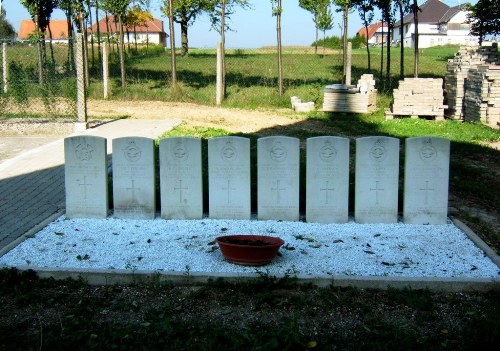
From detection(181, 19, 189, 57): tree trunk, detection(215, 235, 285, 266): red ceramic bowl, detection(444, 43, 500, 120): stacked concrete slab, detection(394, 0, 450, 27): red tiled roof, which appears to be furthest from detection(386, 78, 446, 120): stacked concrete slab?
detection(394, 0, 450, 27): red tiled roof

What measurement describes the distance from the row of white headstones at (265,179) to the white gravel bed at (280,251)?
0.58 ft

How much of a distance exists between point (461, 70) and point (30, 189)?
46.5 feet

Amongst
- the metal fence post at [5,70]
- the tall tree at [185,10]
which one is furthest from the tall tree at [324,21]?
the metal fence post at [5,70]

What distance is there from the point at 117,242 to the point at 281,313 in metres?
2.56

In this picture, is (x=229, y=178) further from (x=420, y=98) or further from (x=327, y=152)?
(x=420, y=98)

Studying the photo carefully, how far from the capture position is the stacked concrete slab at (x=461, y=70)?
62.1 ft

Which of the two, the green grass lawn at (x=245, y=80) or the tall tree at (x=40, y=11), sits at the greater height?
the tall tree at (x=40, y=11)

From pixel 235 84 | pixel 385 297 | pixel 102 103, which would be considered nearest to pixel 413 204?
pixel 385 297

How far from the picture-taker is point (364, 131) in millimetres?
16406

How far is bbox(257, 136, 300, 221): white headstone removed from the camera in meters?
7.61

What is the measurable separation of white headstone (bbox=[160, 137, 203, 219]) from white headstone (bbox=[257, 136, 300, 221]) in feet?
2.48

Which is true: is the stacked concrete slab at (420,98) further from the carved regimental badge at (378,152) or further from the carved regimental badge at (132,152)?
the carved regimental badge at (132,152)

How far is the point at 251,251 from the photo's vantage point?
19.7 ft

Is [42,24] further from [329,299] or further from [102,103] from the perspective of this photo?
[329,299]
